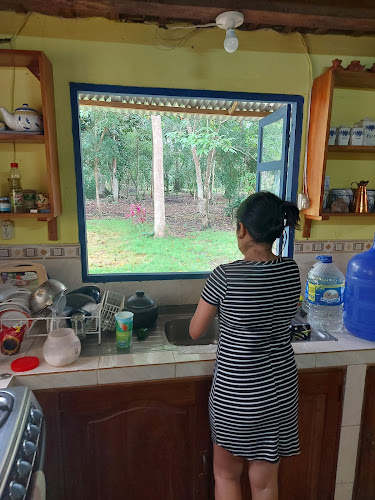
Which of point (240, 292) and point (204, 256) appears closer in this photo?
point (240, 292)

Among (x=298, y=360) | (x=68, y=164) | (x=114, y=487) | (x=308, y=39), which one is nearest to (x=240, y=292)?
(x=298, y=360)

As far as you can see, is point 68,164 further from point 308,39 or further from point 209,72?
point 308,39

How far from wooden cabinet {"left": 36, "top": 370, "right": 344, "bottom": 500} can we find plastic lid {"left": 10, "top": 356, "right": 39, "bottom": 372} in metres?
0.09

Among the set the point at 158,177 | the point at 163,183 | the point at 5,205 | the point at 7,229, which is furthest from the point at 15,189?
the point at 163,183

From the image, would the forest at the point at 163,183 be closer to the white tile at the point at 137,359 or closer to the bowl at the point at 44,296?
the bowl at the point at 44,296

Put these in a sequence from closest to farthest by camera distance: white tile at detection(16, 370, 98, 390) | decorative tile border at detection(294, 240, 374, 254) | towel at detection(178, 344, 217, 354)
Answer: white tile at detection(16, 370, 98, 390), towel at detection(178, 344, 217, 354), decorative tile border at detection(294, 240, 374, 254)

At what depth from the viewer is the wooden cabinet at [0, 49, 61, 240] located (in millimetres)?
1297

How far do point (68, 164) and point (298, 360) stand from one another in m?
1.29

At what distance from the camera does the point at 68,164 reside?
155cm

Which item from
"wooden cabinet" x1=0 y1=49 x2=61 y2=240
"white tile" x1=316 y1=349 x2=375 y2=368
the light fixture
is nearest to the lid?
"wooden cabinet" x1=0 y1=49 x2=61 y2=240

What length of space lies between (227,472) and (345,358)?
59cm

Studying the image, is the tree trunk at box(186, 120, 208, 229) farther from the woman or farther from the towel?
the woman

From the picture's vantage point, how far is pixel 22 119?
4.38 feet

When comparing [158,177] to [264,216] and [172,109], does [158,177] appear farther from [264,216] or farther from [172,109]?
[264,216]
